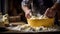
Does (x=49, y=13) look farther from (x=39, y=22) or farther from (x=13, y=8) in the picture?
(x=13, y=8)

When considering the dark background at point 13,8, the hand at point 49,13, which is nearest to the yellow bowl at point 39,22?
the hand at point 49,13

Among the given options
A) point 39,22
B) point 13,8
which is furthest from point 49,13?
point 13,8

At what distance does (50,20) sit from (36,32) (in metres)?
0.17

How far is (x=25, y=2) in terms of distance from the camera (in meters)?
1.03

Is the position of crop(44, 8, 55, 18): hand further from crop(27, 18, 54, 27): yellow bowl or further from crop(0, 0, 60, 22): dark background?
crop(0, 0, 60, 22): dark background

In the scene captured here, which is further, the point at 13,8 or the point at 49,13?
the point at 13,8

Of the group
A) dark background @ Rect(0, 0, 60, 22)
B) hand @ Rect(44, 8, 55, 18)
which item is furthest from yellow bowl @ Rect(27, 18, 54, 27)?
dark background @ Rect(0, 0, 60, 22)

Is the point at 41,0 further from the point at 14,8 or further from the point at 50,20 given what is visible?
the point at 14,8

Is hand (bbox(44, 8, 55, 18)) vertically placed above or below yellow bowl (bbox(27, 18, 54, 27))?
above

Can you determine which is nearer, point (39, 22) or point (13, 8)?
point (39, 22)

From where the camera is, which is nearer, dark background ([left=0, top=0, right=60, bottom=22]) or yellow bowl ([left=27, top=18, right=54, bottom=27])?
yellow bowl ([left=27, top=18, right=54, bottom=27])

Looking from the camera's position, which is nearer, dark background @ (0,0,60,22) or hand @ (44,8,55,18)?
hand @ (44,8,55,18)

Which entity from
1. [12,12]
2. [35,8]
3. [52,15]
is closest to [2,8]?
[12,12]

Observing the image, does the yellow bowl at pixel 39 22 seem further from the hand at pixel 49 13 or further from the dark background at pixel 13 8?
the dark background at pixel 13 8
